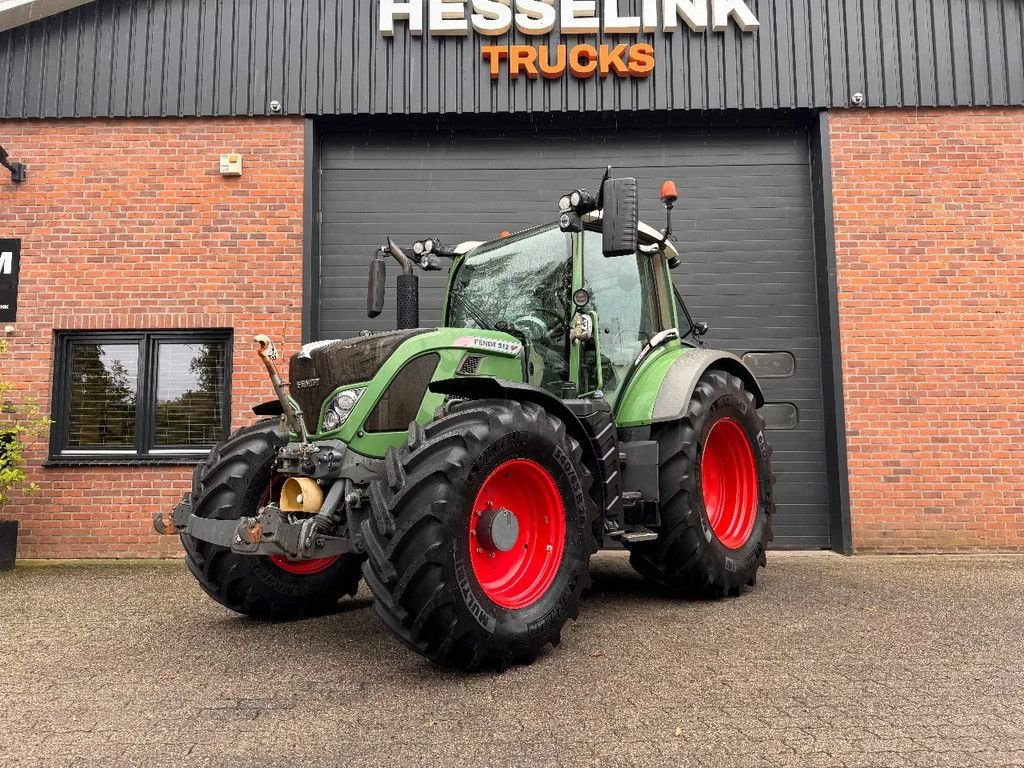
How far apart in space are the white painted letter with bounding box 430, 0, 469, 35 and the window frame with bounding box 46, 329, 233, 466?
401 cm

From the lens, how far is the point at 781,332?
8.05 meters

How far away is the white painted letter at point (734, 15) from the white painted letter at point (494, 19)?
2230mm

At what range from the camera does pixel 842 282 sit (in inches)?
305

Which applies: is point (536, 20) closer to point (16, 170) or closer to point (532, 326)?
point (532, 326)

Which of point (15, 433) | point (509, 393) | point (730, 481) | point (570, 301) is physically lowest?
point (730, 481)

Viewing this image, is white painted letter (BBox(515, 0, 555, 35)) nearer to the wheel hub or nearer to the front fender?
the front fender

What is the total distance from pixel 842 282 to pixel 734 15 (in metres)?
3.13

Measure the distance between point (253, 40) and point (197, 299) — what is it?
2.91m

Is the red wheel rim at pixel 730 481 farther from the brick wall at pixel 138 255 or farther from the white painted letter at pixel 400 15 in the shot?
the white painted letter at pixel 400 15

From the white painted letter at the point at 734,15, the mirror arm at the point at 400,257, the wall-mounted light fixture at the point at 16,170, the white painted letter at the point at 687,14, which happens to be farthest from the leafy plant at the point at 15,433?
the white painted letter at the point at 734,15

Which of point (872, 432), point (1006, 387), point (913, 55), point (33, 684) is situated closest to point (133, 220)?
point (33, 684)

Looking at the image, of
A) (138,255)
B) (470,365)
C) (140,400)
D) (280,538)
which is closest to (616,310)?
(470,365)

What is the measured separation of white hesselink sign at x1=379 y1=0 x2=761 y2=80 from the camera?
7.93 metres

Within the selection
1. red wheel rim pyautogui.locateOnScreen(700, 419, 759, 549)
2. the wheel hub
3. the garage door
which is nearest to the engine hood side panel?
the wheel hub
